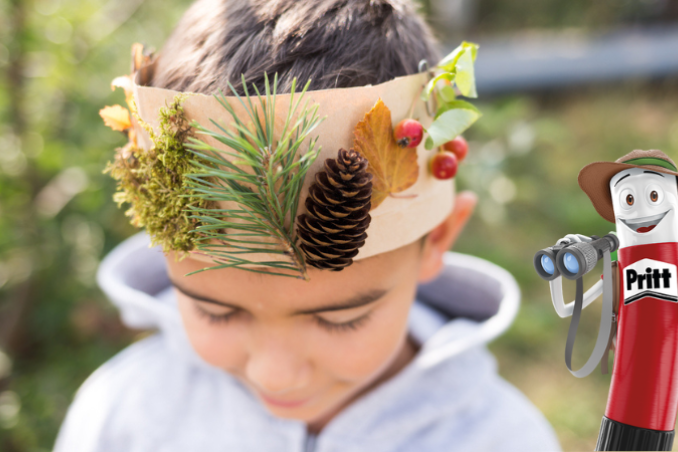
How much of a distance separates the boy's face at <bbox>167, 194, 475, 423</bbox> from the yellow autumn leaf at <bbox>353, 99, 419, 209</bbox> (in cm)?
12

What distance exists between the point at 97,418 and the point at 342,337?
0.74 meters

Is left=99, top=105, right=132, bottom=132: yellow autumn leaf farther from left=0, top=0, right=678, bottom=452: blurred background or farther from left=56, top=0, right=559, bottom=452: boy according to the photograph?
left=0, top=0, right=678, bottom=452: blurred background

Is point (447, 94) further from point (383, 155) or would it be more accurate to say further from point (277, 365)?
point (277, 365)

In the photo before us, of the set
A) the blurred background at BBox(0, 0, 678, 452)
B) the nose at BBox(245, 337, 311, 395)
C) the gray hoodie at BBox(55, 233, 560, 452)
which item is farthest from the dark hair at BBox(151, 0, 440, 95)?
the blurred background at BBox(0, 0, 678, 452)

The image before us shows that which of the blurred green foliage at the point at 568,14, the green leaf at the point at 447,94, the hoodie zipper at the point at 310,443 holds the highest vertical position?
the blurred green foliage at the point at 568,14

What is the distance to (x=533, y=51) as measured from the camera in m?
3.73

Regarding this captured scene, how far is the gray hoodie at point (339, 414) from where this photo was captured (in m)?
1.05

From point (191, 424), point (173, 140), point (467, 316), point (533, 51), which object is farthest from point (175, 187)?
point (533, 51)

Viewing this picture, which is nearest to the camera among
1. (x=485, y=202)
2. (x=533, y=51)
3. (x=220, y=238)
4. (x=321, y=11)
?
(x=220, y=238)

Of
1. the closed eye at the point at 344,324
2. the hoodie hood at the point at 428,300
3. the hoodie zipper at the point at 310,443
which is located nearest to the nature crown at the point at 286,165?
the closed eye at the point at 344,324

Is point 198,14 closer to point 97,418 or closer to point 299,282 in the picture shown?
point 299,282

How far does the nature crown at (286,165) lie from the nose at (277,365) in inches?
6.2

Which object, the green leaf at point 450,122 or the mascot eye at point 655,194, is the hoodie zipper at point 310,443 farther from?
the mascot eye at point 655,194

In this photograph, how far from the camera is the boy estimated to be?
71cm
